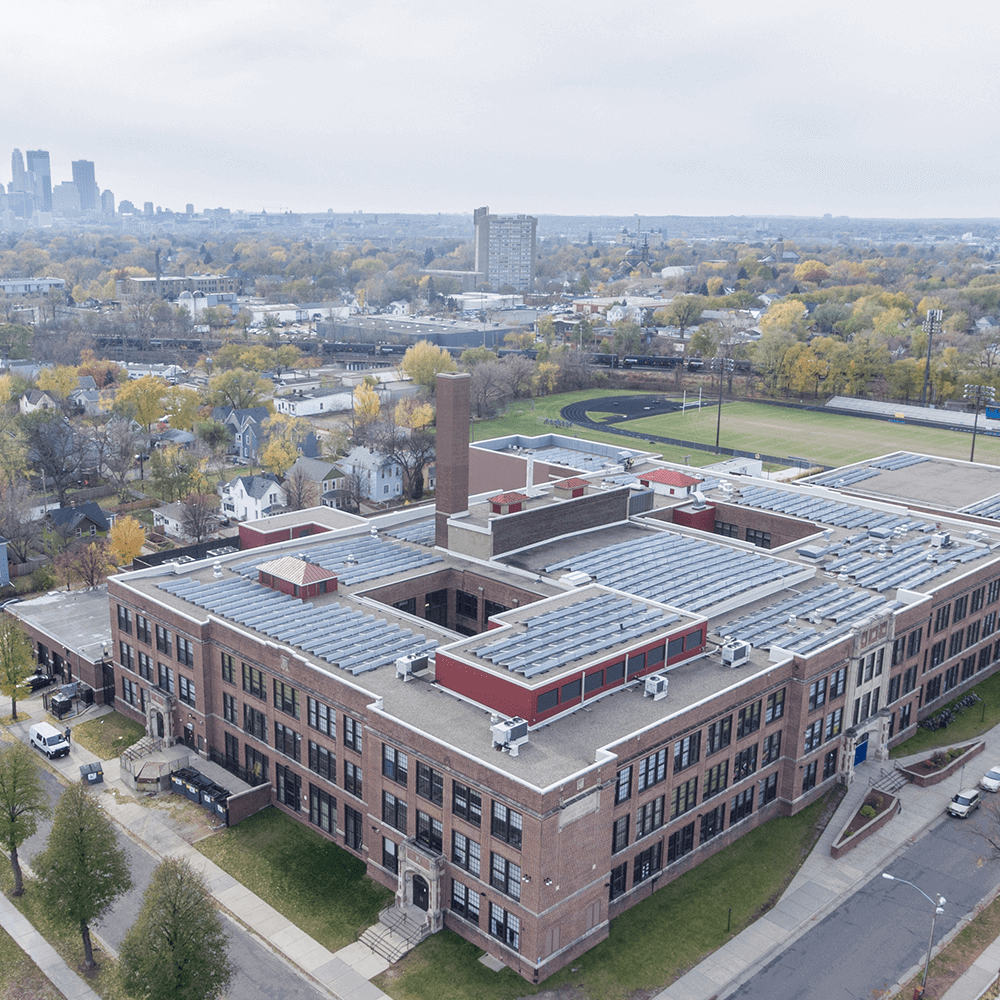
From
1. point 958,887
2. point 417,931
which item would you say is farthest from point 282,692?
point 958,887

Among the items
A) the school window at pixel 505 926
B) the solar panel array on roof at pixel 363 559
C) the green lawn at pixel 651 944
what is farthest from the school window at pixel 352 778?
the solar panel array on roof at pixel 363 559

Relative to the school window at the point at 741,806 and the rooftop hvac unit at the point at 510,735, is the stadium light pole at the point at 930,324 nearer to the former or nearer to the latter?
the school window at the point at 741,806

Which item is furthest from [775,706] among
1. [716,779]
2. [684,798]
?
[684,798]

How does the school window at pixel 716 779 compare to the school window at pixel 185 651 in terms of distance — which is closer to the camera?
the school window at pixel 716 779

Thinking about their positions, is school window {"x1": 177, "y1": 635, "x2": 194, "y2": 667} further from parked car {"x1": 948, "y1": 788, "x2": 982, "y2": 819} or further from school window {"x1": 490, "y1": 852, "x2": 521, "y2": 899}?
parked car {"x1": 948, "y1": 788, "x2": 982, "y2": 819}

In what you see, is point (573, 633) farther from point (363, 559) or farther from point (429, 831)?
point (363, 559)

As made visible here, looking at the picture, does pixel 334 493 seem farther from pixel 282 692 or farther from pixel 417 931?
pixel 417 931
